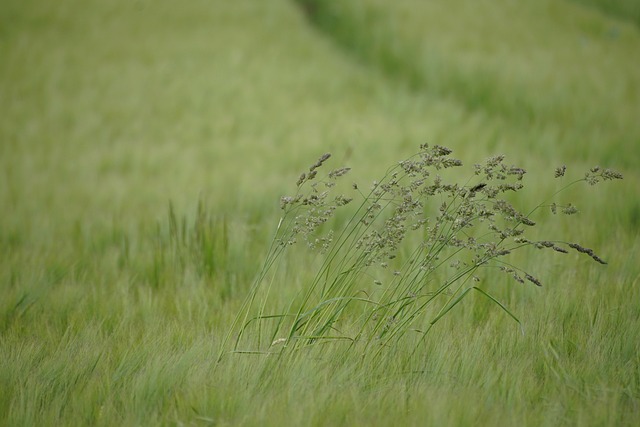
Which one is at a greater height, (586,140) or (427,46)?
(427,46)

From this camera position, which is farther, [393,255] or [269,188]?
[269,188]

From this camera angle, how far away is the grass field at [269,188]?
133cm

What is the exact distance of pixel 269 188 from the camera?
3965 millimetres

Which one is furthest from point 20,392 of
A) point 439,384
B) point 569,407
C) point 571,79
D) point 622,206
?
point 571,79

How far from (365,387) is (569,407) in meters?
0.50

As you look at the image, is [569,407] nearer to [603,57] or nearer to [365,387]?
[365,387]

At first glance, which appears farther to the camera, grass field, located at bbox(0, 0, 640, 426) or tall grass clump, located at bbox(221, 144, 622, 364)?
tall grass clump, located at bbox(221, 144, 622, 364)

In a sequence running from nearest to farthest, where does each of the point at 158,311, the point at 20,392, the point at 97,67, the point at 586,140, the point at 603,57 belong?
the point at 20,392 → the point at 158,311 → the point at 586,140 → the point at 603,57 → the point at 97,67

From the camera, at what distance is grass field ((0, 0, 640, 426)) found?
52.6 inches

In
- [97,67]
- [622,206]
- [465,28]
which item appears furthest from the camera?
[465,28]

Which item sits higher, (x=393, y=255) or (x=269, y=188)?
(x=269, y=188)

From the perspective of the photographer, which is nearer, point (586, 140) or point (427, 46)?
point (586, 140)

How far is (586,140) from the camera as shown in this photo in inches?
201

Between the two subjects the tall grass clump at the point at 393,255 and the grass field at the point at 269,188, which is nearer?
the grass field at the point at 269,188
